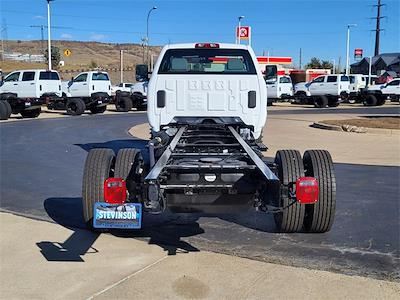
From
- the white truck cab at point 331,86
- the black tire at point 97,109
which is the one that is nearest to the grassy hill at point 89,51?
the white truck cab at point 331,86

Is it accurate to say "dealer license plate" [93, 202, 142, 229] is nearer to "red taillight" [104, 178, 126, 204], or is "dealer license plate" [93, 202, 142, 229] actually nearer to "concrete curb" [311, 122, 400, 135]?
"red taillight" [104, 178, 126, 204]

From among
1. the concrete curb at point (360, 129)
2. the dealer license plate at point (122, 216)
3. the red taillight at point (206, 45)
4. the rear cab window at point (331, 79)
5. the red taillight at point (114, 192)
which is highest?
the red taillight at point (206, 45)

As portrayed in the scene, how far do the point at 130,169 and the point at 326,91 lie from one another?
32.8m

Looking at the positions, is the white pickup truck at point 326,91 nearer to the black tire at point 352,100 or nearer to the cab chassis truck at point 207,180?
the black tire at point 352,100

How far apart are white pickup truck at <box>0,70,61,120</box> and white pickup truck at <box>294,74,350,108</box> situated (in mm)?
18705

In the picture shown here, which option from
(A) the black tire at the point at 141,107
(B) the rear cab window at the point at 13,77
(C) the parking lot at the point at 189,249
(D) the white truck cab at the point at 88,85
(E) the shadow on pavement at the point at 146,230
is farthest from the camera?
(A) the black tire at the point at 141,107

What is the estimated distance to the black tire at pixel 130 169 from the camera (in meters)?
4.95

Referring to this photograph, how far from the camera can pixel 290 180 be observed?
504 centimetres

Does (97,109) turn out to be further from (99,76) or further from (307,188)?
(307,188)

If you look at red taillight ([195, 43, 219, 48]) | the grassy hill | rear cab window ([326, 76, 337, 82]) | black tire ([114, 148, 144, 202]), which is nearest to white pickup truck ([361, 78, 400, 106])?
rear cab window ([326, 76, 337, 82])

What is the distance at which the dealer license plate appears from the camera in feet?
14.4

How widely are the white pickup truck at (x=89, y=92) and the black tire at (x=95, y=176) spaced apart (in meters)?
22.4

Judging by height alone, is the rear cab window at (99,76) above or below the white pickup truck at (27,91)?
above

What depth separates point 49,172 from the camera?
9633 mm
